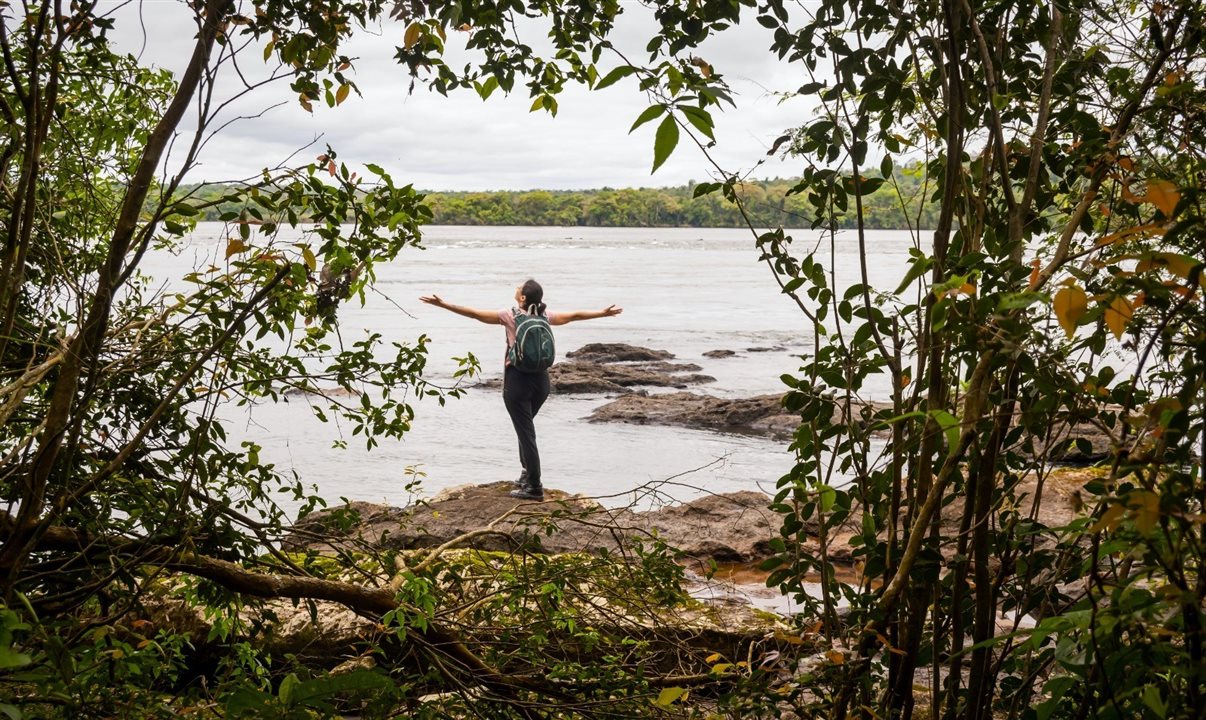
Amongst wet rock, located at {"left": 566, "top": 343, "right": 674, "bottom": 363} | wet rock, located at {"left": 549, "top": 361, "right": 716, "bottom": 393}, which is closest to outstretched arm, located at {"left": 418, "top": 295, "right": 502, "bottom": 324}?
wet rock, located at {"left": 549, "top": 361, "right": 716, "bottom": 393}

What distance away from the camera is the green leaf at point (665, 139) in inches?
59.5

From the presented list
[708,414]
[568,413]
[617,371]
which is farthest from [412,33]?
[617,371]

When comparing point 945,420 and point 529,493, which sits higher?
point 945,420

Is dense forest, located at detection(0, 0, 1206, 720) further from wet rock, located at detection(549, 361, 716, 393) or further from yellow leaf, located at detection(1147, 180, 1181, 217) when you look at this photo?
wet rock, located at detection(549, 361, 716, 393)

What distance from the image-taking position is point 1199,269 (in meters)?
1.52

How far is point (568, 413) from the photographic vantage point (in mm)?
17484

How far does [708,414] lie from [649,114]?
15338mm

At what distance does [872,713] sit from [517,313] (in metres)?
8.24

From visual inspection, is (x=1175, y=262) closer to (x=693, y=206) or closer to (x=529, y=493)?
(x=529, y=493)

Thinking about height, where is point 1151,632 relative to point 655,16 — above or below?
below

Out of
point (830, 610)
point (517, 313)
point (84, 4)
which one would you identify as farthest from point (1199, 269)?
point (517, 313)

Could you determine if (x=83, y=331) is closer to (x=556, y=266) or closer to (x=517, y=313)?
(x=517, y=313)

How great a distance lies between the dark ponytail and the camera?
10.4m

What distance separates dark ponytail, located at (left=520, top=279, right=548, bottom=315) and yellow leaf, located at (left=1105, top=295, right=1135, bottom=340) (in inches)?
342
